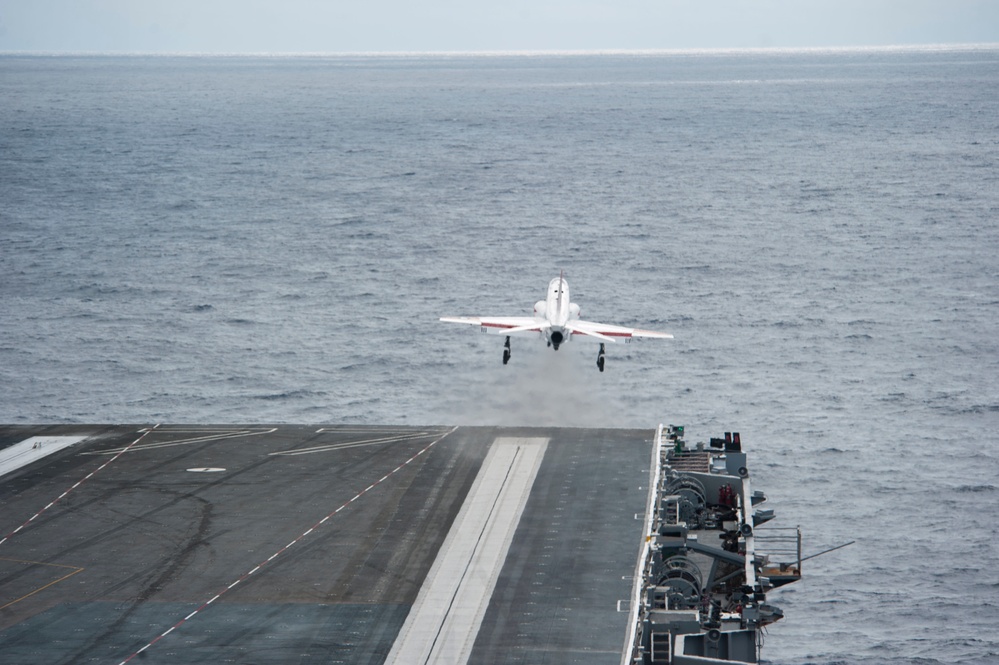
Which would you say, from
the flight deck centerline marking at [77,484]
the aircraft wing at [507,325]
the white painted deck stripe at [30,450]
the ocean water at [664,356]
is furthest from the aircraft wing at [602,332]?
the white painted deck stripe at [30,450]

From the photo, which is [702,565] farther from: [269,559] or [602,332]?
[269,559]

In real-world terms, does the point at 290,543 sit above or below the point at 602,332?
below

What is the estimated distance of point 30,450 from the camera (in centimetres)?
8838

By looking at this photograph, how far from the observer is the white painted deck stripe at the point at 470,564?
2247 inches

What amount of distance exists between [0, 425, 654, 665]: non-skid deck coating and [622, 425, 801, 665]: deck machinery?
53.6 inches

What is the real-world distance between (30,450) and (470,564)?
38257 mm

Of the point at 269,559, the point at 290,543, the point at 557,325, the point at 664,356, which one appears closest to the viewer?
the point at 269,559

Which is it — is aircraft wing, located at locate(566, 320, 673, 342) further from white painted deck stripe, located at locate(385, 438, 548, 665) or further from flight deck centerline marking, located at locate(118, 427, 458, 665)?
flight deck centerline marking, located at locate(118, 427, 458, 665)

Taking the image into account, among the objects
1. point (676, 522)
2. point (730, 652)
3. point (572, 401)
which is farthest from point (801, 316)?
point (730, 652)

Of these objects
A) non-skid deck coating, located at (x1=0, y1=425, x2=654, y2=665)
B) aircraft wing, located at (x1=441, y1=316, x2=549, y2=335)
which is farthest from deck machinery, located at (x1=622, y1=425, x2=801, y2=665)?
aircraft wing, located at (x1=441, y1=316, x2=549, y2=335)

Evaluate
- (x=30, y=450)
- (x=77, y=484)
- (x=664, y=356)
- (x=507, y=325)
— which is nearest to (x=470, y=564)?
(x=507, y=325)

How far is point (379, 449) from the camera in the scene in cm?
8819

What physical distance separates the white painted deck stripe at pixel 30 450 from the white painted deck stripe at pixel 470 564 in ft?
99.5

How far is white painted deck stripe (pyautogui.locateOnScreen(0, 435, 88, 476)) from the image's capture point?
85075 mm
